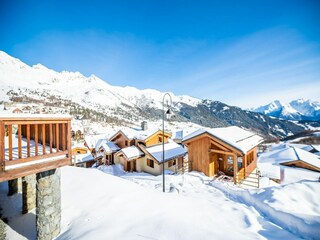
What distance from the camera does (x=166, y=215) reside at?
5.70m

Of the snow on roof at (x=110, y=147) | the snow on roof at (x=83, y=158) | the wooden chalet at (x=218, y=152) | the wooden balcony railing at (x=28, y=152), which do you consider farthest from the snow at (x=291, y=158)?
the snow on roof at (x=83, y=158)

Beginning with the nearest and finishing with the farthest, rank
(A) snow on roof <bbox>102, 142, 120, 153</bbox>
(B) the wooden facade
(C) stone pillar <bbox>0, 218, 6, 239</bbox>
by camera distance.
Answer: (C) stone pillar <bbox>0, 218, 6, 239</bbox>, (B) the wooden facade, (A) snow on roof <bbox>102, 142, 120, 153</bbox>

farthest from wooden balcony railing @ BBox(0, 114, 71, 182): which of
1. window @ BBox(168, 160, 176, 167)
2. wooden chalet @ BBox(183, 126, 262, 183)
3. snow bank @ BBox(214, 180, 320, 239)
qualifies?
window @ BBox(168, 160, 176, 167)

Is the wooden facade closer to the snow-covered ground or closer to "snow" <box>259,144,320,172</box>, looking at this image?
the snow-covered ground

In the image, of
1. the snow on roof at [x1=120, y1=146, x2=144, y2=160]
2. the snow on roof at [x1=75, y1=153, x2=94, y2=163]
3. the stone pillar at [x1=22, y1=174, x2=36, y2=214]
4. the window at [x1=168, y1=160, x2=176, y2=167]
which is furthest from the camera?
the snow on roof at [x1=75, y1=153, x2=94, y2=163]

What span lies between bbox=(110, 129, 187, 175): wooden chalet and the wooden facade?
23.4 ft

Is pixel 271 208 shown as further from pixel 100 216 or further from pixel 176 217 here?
pixel 100 216

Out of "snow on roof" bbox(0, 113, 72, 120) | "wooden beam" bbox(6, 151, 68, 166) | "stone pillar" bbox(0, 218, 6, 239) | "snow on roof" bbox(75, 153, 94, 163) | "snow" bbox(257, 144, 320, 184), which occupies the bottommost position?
"snow on roof" bbox(75, 153, 94, 163)

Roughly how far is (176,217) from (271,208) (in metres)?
4.70

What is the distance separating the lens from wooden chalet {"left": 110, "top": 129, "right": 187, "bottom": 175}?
2431cm

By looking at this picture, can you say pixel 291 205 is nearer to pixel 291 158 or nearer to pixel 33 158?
pixel 33 158

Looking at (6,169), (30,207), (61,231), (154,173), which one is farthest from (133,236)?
(154,173)

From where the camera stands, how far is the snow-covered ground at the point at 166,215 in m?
4.96

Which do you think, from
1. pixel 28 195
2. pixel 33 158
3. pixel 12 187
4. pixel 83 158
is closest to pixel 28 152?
pixel 33 158
